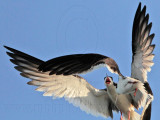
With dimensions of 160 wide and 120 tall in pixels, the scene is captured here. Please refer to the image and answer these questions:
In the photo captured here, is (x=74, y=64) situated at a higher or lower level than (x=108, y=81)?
lower

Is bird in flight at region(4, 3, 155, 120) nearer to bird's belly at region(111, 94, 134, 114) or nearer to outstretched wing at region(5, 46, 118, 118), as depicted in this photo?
outstretched wing at region(5, 46, 118, 118)

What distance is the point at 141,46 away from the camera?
27.7 feet

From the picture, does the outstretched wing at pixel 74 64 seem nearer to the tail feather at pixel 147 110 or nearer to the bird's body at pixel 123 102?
the tail feather at pixel 147 110

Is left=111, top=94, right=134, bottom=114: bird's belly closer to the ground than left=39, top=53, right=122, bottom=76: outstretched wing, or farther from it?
closer to the ground

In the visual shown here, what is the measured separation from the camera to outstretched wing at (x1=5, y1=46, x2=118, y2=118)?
8289 mm

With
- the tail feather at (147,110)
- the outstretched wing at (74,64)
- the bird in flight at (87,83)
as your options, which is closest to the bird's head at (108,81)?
the bird in flight at (87,83)

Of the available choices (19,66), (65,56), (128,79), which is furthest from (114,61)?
(19,66)

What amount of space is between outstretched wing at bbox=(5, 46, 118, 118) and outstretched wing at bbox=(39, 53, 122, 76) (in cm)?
163

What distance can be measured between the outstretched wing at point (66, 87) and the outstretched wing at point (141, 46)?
1.17 metres

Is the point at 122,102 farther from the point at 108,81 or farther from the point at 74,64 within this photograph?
the point at 74,64

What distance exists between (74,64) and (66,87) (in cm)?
211

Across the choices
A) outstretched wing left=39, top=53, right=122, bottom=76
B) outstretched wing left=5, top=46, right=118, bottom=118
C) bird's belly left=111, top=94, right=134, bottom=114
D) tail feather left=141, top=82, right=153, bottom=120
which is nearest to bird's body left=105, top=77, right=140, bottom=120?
bird's belly left=111, top=94, right=134, bottom=114

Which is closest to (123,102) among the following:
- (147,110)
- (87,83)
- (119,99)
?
(119,99)

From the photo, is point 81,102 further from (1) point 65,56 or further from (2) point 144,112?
(1) point 65,56
